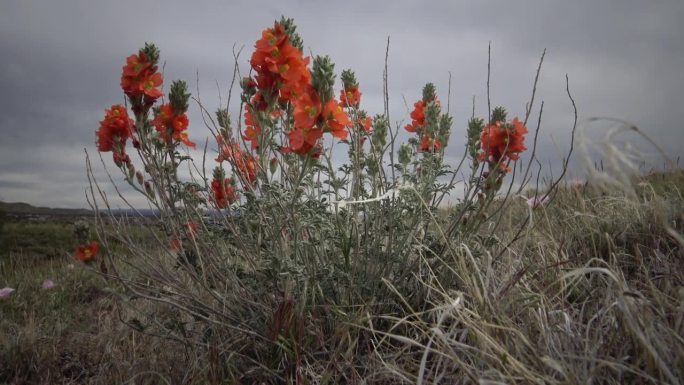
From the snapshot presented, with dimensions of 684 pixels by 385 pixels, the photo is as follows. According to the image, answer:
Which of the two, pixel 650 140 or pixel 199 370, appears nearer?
pixel 650 140

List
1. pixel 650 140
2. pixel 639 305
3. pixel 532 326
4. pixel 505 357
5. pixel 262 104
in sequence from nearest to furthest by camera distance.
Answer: pixel 650 140, pixel 505 357, pixel 639 305, pixel 532 326, pixel 262 104

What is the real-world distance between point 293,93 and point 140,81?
974 millimetres

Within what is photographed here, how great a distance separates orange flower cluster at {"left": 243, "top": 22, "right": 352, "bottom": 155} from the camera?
2.00m

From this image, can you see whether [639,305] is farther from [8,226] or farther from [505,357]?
[8,226]

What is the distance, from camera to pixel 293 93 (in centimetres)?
219

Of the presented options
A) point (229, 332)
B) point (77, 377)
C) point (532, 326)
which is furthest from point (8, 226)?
point (532, 326)

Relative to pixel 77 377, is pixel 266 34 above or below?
above

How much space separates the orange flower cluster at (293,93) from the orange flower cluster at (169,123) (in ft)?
1.64

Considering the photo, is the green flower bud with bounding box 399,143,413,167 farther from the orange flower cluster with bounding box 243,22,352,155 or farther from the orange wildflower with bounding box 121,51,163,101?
the orange wildflower with bounding box 121,51,163,101

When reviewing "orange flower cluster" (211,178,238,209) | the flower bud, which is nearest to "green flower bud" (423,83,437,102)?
"orange flower cluster" (211,178,238,209)

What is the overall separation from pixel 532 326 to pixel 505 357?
548mm

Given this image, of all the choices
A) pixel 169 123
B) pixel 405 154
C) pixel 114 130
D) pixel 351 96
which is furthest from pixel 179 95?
pixel 405 154

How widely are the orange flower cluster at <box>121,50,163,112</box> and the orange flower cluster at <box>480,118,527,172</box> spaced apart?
Answer: 184 centimetres

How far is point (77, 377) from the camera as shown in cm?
310
